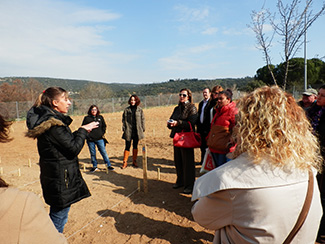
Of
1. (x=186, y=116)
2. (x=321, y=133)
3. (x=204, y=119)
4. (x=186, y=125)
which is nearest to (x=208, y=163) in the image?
(x=186, y=125)

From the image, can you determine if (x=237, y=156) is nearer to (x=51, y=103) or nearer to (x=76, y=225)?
(x=51, y=103)

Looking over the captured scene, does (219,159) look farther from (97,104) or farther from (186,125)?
(97,104)

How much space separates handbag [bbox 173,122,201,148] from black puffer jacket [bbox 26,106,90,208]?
2.16 metres

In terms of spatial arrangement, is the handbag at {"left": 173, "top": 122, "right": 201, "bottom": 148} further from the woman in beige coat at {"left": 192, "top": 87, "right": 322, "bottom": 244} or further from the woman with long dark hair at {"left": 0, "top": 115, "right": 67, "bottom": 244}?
the woman with long dark hair at {"left": 0, "top": 115, "right": 67, "bottom": 244}

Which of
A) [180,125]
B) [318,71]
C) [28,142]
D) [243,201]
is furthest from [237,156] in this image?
[318,71]

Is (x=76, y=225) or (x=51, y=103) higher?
(x=51, y=103)

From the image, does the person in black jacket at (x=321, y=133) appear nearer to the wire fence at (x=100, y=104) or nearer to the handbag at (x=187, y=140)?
the handbag at (x=187, y=140)

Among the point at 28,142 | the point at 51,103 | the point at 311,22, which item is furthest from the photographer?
the point at 28,142

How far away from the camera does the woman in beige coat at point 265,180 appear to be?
111 cm

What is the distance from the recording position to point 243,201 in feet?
3.68

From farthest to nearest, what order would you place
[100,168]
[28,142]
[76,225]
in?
[28,142]
[100,168]
[76,225]

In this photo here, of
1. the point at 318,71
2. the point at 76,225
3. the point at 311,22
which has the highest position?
the point at 318,71

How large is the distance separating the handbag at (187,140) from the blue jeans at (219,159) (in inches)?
19.8

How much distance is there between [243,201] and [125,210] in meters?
3.20
